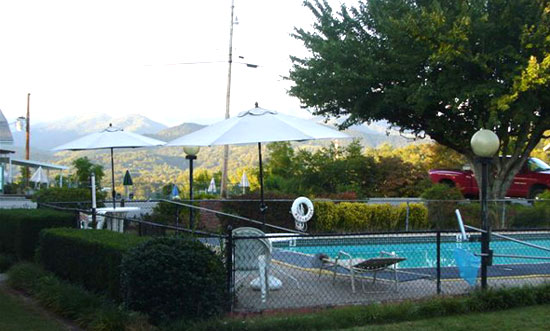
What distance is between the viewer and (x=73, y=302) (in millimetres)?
7859

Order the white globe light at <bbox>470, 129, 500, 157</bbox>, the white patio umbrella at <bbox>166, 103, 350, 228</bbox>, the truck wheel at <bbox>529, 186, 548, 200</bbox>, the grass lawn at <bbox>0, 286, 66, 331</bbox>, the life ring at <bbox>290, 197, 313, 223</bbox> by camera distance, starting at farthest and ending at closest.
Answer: the truck wheel at <bbox>529, 186, 548, 200</bbox>, the life ring at <bbox>290, 197, 313, 223</bbox>, the white globe light at <bbox>470, 129, 500, 157</bbox>, the white patio umbrella at <bbox>166, 103, 350, 228</bbox>, the grass lawn at <bbox>0, 286, 66, 331</bbox>

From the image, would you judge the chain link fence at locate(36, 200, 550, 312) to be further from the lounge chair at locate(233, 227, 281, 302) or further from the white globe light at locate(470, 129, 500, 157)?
the white globe light at locate(470, 129, 500, 157)

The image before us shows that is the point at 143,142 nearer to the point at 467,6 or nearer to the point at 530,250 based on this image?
the point at 530,250

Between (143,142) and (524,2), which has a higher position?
(524,2)

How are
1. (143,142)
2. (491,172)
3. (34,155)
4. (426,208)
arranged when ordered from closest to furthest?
(143,142), (426,208), (491,172), (34,155)

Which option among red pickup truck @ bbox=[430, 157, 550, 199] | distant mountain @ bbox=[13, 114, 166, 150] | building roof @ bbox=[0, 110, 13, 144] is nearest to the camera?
red pickup truck @ bbox=[430, 157, 550, 199]

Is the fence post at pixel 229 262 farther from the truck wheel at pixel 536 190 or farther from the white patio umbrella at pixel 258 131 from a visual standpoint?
the truck wheel at pixel 536 190

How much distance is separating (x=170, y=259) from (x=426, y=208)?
13334 mm

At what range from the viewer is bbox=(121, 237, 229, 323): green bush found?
6711 millimetres

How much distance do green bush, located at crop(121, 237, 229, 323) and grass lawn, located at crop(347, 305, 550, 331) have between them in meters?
1.69

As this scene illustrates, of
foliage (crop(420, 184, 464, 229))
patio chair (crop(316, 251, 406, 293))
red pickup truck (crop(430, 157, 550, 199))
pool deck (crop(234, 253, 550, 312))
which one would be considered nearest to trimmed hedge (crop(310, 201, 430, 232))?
foliage (crop(420, 184, 464, 229))

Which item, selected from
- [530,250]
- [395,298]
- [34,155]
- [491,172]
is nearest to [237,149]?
[34,155]

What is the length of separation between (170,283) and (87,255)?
223 cm

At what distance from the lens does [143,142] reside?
14398 millimetres
